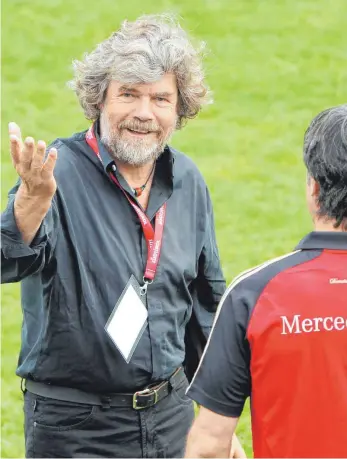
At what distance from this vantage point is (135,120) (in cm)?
452

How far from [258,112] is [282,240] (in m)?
2.55

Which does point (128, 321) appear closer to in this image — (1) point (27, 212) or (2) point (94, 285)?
(2) point (94, 285)

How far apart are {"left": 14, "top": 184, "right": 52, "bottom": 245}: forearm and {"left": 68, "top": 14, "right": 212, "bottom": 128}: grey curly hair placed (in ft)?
2.62

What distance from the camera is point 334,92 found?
1222 cm

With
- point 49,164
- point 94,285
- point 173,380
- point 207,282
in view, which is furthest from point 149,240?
point 49,164

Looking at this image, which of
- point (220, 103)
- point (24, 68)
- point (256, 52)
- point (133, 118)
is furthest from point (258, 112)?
point (133, 118)

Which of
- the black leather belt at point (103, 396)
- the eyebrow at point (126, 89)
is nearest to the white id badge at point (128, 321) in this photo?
the black leather belt at point (103, 396)

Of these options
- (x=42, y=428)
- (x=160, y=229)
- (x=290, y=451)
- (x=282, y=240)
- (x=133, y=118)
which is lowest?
(x=282, y=240)

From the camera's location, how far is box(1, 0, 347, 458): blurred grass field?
400 inches

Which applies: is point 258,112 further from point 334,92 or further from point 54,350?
point 54,350

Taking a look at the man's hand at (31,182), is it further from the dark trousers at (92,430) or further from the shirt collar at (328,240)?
the shirt collar at (328,240)

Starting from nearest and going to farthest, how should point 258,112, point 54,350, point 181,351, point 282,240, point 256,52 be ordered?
point 54,350, point 181,351, point 282,240, point 258,112, point 256,52

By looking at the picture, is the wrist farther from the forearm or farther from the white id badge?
the white id badge

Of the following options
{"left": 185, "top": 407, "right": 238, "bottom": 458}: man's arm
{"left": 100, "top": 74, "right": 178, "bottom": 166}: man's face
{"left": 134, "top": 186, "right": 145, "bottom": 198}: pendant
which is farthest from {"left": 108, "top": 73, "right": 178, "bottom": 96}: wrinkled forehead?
{"left": 185, "top": 407, "right": 238, "bottom": 458}: man's arm
